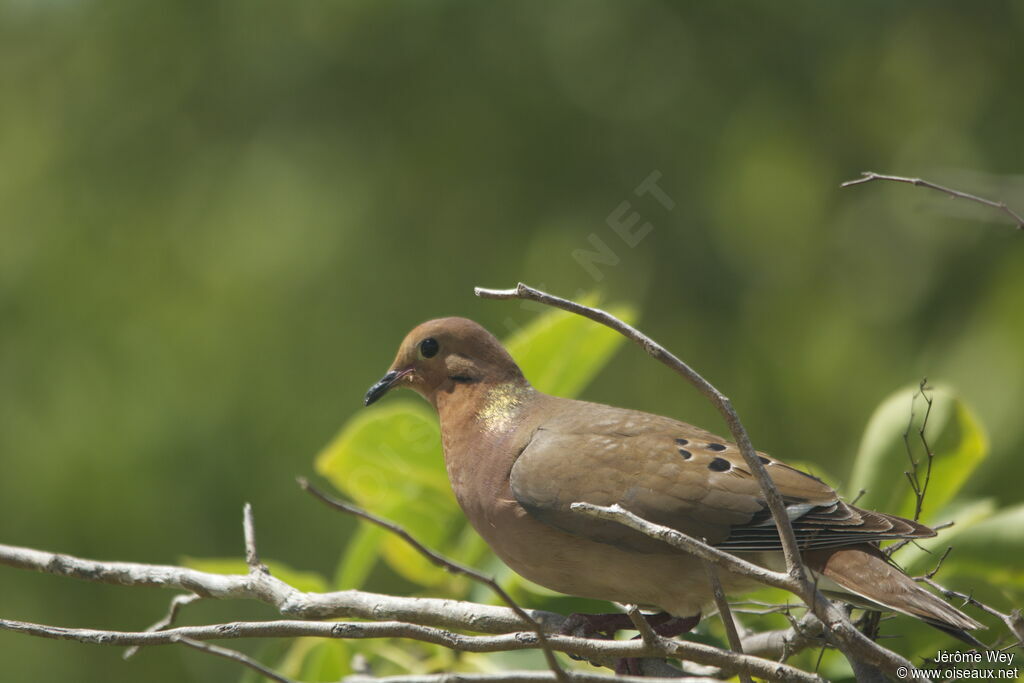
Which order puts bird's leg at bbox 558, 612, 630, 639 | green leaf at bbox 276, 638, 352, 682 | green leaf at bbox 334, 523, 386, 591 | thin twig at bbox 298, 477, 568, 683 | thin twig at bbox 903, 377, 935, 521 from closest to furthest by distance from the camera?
thin twig at bbox 298, 477, 568, 683 → thin twig at bbox 903, 377, 935, 521 → bird's leg at bbox 558, 612, 630, 639 → green leaf at bbox 276, 638, 352, 682 → green leaf at bbox 334, 523, 386, 591

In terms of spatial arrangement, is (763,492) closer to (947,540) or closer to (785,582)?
(785,582)

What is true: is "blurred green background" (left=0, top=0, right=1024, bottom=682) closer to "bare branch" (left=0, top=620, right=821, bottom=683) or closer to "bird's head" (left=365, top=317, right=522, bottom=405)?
"bird's head" (left=365, top=317, right=522, bottom=405)

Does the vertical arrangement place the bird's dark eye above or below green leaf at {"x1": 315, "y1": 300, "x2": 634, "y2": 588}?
above

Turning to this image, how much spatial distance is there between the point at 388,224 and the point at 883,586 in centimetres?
425

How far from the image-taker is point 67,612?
17.8 feet

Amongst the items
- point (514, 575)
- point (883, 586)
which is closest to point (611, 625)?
point (514, 575)

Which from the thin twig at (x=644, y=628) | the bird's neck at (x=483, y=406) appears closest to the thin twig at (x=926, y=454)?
the thin twig at (x=644, y=628)

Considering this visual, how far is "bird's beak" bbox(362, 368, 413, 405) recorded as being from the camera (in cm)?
295

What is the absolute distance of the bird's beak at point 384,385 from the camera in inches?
116

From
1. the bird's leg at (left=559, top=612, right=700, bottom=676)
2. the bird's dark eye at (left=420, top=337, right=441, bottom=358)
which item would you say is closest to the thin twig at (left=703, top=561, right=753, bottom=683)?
the bird's leg at (left=559, top=612, right=700, bottom=676)

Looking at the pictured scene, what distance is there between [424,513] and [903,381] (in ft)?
9.83

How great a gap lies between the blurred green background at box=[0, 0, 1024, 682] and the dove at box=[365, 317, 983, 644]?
270 centimetres

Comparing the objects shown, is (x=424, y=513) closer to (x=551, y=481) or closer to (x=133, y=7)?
(x=551, y=481)

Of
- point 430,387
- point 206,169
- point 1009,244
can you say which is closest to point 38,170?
point 206,169
